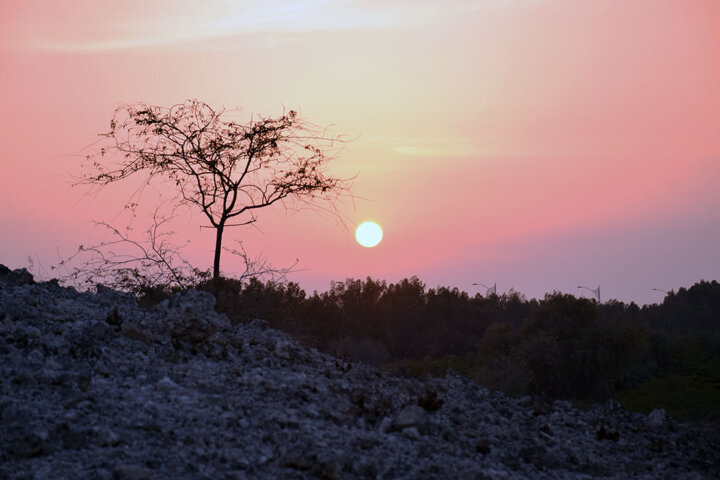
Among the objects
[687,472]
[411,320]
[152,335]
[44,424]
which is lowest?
[687,472]

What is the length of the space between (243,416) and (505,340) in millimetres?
31930

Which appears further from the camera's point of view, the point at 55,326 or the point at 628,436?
the point at 628,436

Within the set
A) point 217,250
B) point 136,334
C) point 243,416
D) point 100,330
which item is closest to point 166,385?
point 243,416

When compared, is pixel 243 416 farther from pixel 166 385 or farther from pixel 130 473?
pixel 130 473

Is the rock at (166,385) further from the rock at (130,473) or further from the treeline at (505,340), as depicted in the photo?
the treeline at (505,340)

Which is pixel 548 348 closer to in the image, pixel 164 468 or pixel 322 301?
pixel 322 301

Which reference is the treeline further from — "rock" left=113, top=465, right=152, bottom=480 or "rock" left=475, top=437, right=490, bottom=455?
"rock" left=113, top=465, right=152, bottom=480

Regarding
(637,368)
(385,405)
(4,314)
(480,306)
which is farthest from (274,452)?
(480,306)

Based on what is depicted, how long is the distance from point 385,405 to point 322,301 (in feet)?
136

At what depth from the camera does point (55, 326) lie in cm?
1120

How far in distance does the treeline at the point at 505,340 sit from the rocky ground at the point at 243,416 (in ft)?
7.32

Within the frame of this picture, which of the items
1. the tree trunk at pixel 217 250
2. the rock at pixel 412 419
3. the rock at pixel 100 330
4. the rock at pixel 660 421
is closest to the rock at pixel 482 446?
the rock at pixel 412 419

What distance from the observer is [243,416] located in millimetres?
9117

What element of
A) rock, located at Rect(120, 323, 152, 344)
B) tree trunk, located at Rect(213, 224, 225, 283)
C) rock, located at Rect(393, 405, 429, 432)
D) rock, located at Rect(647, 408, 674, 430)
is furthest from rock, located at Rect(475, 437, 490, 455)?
tree trunk, located at Rect(213, 224, 225, 283)
